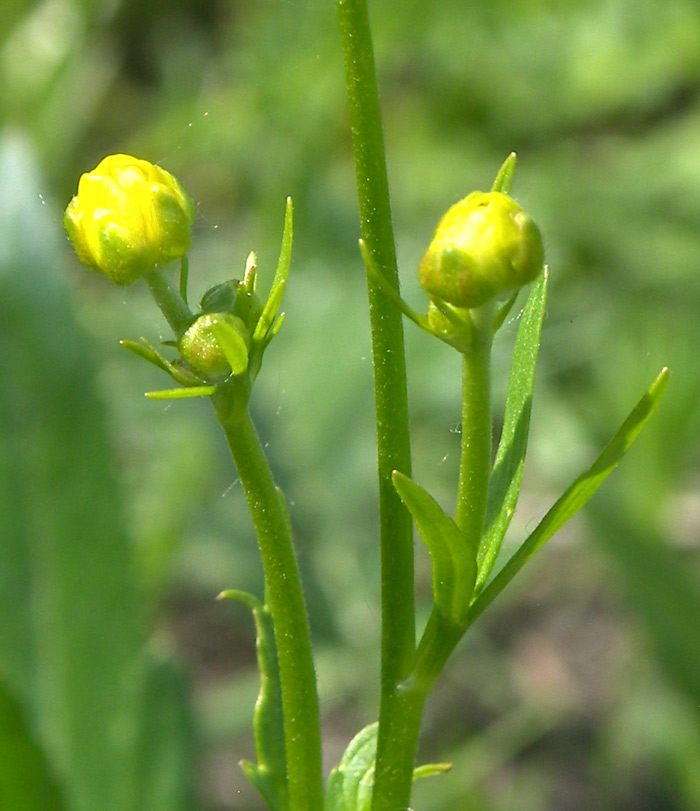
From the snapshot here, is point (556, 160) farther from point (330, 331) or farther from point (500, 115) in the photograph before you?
point (330, 331)

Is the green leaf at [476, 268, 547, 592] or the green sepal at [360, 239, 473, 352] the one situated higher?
the green sepal at [360, 239, 473, 352]

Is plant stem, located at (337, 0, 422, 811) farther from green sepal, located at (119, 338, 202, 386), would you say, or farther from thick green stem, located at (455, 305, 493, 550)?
green sepal, located at (119, 338, 202, 386)

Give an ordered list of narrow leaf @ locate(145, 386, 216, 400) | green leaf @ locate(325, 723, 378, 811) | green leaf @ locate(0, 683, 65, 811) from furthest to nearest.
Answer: green leaf @ locate(0, 683, 65, 811) → green leaf @ locate(325, 723, 378, 811) → narrow leaf @ locate(145, 386, 216, 400)

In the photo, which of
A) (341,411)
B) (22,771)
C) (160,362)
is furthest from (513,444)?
(341,411)

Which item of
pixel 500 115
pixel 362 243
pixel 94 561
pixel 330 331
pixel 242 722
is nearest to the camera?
pixel 362 243

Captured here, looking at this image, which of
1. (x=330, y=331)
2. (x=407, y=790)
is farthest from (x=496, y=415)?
(x=407, y=790)

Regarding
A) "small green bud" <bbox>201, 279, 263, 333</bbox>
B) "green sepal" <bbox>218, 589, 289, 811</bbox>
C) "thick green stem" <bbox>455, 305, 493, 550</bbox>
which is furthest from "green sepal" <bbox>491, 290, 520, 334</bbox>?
"green sepal" <bbox>218, 589, 289, 811</bbox>

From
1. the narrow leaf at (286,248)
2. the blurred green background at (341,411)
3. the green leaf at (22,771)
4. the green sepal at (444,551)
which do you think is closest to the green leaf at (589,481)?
the green sepal at (444,551)
